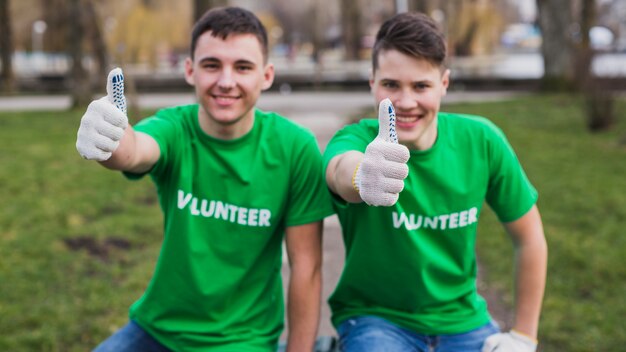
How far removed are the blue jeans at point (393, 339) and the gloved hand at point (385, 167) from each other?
749mm

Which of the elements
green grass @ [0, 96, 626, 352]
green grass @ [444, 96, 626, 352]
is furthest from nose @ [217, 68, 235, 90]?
green grass @ [444, 96, 626, 352]

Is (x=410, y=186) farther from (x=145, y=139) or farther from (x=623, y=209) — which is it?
(x=623, y=209)

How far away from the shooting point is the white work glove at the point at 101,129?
2232mm

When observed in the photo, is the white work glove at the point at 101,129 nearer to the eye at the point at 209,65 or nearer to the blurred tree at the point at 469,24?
the eye at the point at 209,65

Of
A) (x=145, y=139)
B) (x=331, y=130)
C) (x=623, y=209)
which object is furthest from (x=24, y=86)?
(x=145, y=139)

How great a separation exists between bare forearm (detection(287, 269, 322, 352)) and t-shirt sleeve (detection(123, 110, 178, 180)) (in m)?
0.66

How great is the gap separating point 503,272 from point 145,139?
3600 millimetres

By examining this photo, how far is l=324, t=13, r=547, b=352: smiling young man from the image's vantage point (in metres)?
2.67

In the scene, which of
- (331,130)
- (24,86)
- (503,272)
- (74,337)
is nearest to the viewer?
(74,337)

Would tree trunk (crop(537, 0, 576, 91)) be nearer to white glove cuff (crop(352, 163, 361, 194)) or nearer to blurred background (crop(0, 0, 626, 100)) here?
blurred background (crop(0, 0, 626, 100))

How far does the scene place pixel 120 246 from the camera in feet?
20.0

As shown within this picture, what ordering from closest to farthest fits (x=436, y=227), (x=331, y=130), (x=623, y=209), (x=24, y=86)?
(x=436, y=227), (x=623, y=209), (x=331, y=130), (x=24, y=86)

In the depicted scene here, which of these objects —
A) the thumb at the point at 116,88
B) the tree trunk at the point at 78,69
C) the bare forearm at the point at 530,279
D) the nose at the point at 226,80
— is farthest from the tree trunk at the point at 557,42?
the thumb at the point at 116,88

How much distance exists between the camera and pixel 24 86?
1094 inches
